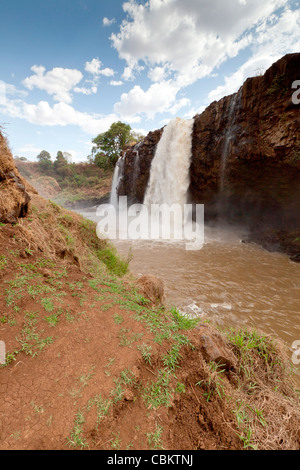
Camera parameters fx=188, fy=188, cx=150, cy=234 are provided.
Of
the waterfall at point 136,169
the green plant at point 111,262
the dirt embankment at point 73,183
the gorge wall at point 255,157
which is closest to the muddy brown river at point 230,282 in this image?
the green plant at point 111,262

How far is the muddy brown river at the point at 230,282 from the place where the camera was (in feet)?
15.9

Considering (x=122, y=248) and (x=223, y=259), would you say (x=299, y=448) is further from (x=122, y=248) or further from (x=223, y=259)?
(x=122, y=248)

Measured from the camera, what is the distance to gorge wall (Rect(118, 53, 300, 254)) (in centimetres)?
874

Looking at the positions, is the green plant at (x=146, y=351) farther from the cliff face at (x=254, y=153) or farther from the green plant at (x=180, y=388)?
the cliff face at (x=254, y=153)

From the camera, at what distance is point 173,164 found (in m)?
15.7

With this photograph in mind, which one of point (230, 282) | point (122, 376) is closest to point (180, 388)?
point (122, 376)

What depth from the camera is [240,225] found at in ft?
46.1

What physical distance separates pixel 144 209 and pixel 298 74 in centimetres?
1339

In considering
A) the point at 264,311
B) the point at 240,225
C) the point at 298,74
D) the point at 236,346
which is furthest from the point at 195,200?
the point at 236,346

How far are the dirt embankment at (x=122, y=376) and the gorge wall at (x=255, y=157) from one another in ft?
31.2

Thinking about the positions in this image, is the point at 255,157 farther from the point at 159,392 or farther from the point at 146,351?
the point at 159,392

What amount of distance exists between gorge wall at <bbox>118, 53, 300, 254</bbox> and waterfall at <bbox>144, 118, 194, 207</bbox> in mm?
640

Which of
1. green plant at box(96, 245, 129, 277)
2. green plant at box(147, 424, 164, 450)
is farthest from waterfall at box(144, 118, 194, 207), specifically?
green plant at box(147, 424, 164, 450)
